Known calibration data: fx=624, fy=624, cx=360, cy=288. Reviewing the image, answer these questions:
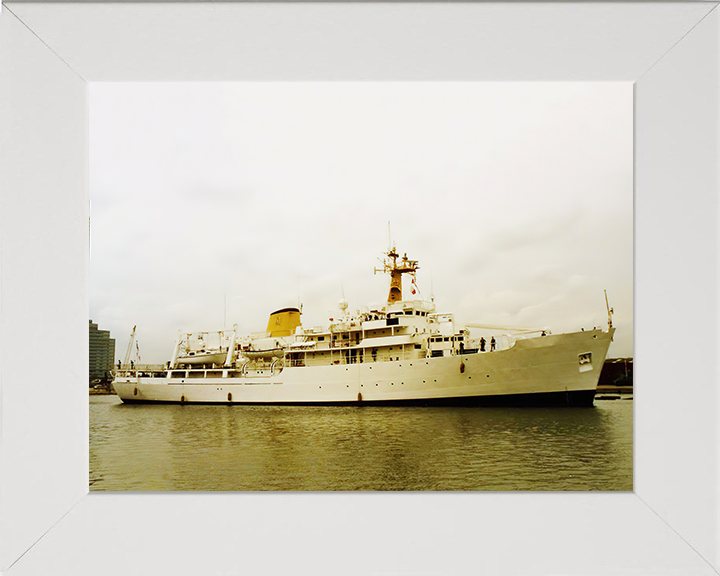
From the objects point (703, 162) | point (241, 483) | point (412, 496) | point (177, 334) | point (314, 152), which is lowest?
point (241, 483)

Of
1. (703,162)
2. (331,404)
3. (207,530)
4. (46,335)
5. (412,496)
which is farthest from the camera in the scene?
(331,404)

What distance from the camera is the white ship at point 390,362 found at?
6.45 m

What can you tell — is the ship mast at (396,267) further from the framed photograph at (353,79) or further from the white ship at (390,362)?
the framed photograph at (353,79)

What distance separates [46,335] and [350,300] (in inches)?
157

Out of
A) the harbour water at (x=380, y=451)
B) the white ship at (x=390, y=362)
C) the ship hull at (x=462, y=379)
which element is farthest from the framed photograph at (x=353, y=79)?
the ship hull at (x=462, y=379)

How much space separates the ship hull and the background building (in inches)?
9.5

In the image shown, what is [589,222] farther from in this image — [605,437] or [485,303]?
[605,437]

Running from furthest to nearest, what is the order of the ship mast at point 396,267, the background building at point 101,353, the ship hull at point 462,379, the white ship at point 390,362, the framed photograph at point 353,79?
the ship hull at point 462,379, the white ship at point 390,362, the background building at point 101,353, the ship mast at point 396,267, the framed photograph at point 353,79

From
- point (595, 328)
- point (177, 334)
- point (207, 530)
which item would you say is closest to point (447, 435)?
point (595, 328)

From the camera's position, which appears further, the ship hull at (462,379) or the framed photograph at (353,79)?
the ship hull at (462,379)

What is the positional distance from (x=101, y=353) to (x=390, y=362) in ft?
10.5

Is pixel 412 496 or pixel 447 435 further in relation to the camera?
pixel 447 435

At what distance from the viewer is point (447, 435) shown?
20.2 feet

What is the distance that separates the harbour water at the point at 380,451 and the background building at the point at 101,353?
55cm
